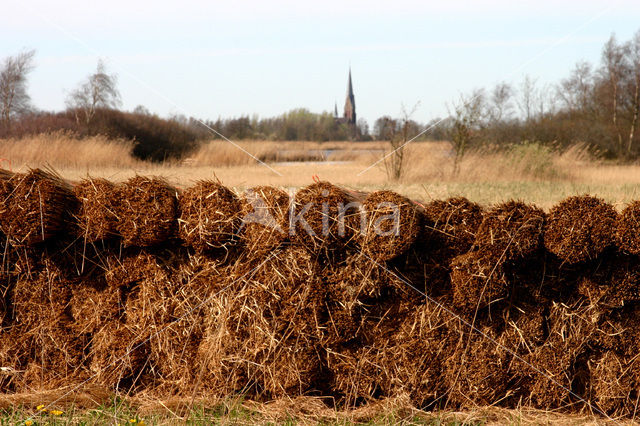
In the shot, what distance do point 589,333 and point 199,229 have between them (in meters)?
2.71

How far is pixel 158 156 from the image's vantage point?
22.2m

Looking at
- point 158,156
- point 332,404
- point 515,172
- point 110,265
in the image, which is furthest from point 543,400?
point 158,156

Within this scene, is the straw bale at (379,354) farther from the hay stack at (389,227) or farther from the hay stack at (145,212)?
the hay stack at (145,212)

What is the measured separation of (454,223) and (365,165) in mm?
10892

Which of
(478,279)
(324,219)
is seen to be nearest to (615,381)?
(478,279)

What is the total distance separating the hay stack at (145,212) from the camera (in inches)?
154

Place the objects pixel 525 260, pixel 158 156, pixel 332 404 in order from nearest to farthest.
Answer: pixel 525 260 → pixel 332 404 → pixel 158 156

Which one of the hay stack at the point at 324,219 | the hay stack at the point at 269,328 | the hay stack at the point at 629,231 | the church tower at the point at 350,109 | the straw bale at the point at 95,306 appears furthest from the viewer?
the church tower at the point at 350,109

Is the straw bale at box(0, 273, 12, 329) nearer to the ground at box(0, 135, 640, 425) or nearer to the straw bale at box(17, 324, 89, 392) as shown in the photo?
the straw bale at box(17, 324, 89, 392)

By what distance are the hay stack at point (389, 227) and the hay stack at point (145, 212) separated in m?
1.32

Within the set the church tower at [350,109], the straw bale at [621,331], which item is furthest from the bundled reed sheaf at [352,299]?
the church tower at [350,109]

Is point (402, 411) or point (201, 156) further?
point (201, 156)

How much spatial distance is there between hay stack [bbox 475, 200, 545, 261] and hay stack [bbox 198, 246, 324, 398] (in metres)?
1.15

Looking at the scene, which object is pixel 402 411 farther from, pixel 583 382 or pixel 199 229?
pixel 199 229
